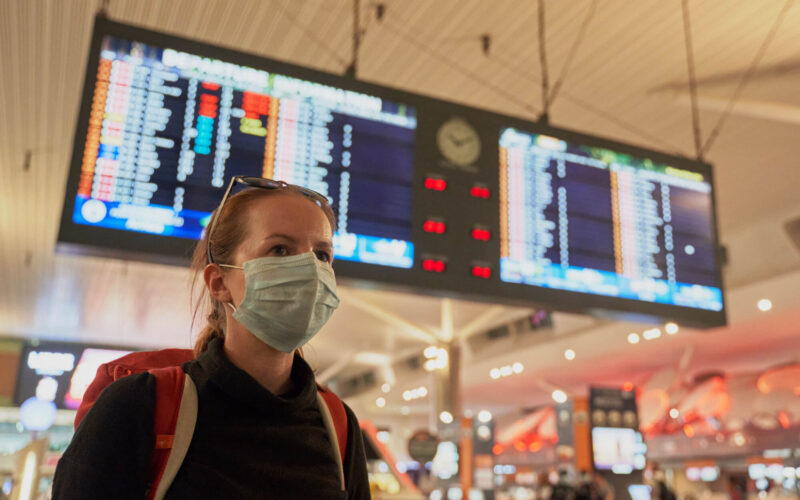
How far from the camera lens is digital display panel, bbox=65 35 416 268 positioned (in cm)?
389

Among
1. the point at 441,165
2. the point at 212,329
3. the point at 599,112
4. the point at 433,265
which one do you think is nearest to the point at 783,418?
the point at 599,112

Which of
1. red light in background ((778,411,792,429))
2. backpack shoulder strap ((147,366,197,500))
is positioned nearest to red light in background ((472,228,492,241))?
backpack shoulder strap ((147,366,197,500))

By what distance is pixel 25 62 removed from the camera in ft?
26.3

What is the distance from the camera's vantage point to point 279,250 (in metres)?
1.50

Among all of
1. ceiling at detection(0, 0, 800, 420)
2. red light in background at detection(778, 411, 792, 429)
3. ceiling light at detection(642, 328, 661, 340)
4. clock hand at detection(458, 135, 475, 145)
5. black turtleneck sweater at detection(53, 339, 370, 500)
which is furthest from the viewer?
red light in background at detection(778, 411, 792, 429)

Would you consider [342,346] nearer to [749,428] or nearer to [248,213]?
[749,428]

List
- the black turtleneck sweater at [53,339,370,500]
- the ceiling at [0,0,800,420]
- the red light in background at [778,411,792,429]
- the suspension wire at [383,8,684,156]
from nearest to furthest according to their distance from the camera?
the black turtleneck sweater at [53,339,370,500], the ceiling at [0,0,800,420], the suspension wire at [383,8,684,156], the red light in background at [778,411,792,429]

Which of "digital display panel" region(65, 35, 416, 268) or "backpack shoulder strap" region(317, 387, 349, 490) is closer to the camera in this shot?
"backpack shoulder strap" region(317, 387, 349, 490)

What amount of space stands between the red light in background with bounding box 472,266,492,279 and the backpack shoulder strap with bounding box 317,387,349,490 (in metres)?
3.14

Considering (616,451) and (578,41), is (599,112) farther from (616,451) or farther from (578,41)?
(616,451)

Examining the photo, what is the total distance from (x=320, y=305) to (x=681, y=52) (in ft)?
23.5

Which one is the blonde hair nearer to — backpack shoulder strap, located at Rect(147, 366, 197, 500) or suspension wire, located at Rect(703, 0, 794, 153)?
backpack shoulder strap, located at Rect(147, 366, 197, 500)

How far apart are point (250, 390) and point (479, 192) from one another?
12.4 feet

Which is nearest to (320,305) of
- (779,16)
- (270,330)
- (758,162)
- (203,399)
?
(270,330)
